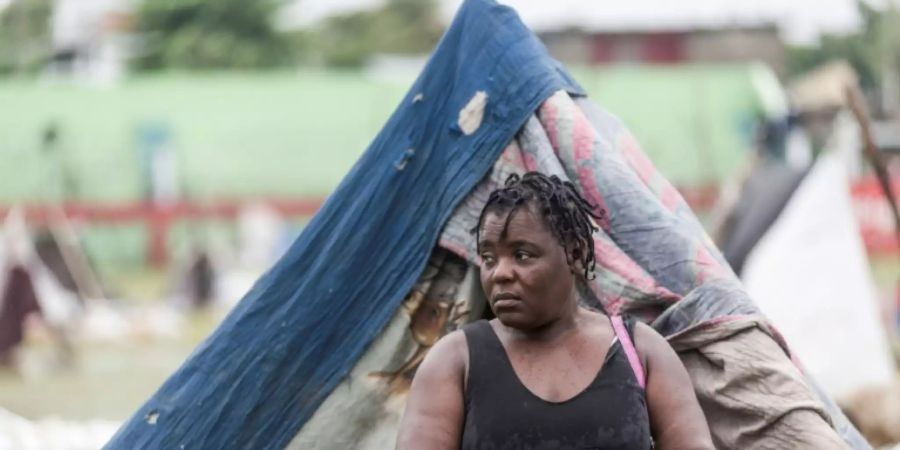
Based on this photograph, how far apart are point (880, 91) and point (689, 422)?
58922 millimetres

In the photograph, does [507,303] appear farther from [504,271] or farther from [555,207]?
[555,207]

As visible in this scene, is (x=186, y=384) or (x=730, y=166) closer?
(x=186, y=384)

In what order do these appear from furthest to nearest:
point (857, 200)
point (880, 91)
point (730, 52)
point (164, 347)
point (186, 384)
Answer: point (880, 91) → point (730, 52) → point (857, 200) → point (164, 347) → point (186, 384)

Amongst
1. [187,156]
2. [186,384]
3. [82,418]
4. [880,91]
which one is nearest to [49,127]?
[187,156]

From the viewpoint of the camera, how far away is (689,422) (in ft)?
12.4

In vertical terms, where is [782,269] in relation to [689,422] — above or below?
below

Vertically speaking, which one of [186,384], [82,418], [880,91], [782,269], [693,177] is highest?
[186,384]

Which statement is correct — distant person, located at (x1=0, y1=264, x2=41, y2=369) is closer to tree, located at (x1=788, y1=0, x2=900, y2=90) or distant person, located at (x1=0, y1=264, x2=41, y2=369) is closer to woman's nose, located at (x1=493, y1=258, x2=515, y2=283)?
woman's nose, located at (x1=493, y1=258, x2=515, y2=283)

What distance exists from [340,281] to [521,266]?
100 centimetres

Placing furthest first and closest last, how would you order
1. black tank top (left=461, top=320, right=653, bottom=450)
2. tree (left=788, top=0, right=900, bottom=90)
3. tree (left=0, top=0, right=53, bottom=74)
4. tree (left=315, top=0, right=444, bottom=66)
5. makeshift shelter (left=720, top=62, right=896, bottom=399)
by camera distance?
tree (left=315, top=0, right=444, bottom=66) < tree (left=788, top=0, right=900, bottom=90) < tree (left=0, top=0, right=53, bottom=74) < makeshift shelter (left=720, top=62, right=896, bottom=399) < black tank top (left=461, top=320, right=653, bottom=450)

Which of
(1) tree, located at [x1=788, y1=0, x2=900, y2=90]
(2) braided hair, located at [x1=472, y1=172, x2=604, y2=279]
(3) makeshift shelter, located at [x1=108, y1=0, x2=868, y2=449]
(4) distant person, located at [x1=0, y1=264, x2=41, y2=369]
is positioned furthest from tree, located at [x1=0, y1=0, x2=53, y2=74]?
(2) braided hair, located at [x1=472, y1=172, x2=604, y2=279]

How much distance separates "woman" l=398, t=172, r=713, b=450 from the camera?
3.66 meters

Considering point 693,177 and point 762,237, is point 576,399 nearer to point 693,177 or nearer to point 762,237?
point 762,237

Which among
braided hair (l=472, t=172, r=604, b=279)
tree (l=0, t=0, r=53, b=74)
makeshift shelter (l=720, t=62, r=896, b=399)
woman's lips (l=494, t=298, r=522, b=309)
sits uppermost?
braided hair (l=472, t=172, r=604, b=279)
